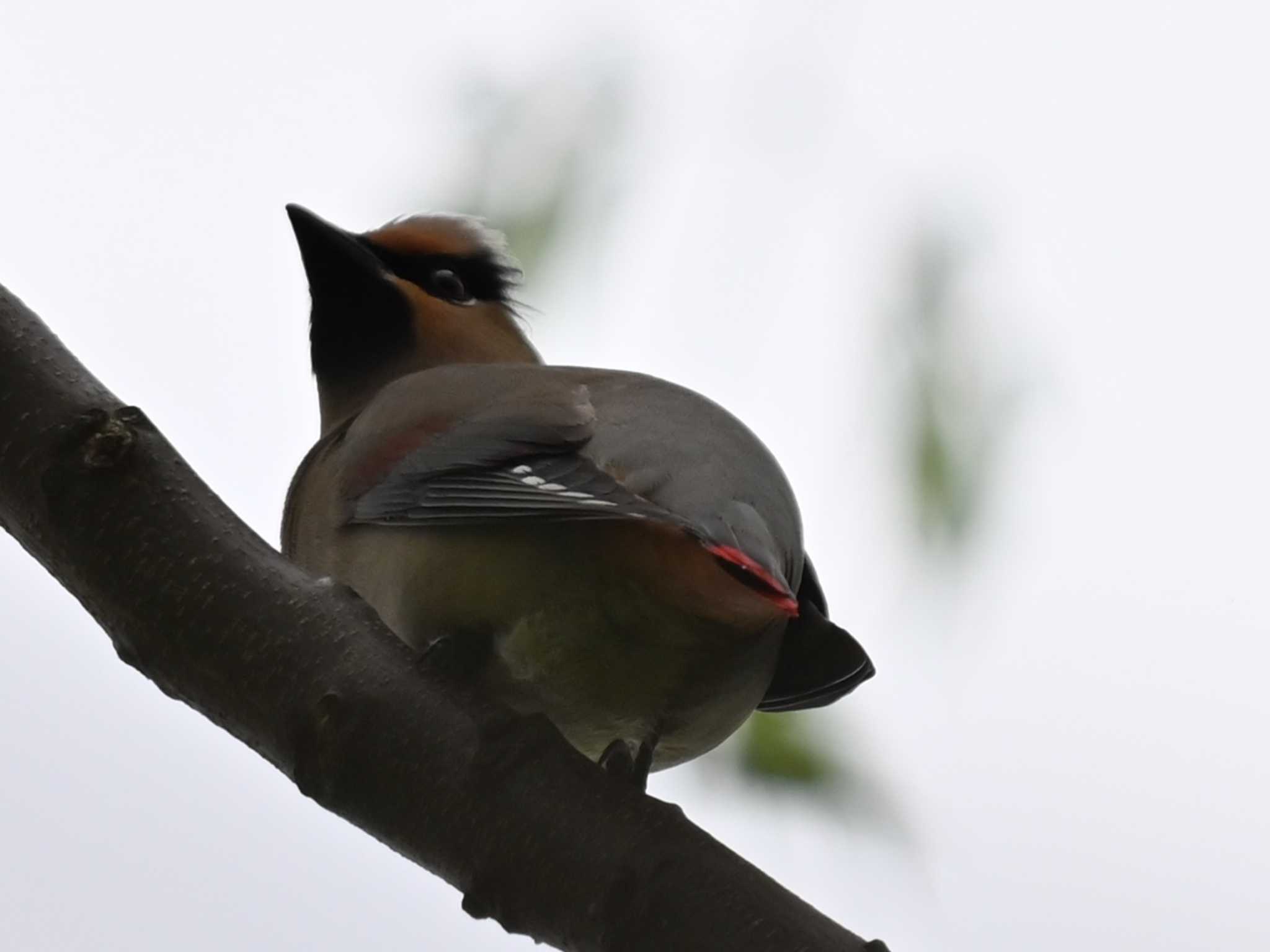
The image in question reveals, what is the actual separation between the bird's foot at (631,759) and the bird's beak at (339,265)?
141 cm

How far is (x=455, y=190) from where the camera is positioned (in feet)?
7.13

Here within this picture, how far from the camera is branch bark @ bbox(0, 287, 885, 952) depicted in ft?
5.26

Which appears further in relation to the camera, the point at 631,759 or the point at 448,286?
the point at 448,286

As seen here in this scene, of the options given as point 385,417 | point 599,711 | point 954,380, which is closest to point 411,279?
point 385,417

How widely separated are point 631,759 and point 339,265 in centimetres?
150

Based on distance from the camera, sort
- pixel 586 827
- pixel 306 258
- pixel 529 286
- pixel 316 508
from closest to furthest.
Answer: pixel 586 827
pixel 529 286
pixel 316 508
pixel 306 258

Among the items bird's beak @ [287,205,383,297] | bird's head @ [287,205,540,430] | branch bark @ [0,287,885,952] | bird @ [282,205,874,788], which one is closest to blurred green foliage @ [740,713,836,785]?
bird @ [282,205,874,788]

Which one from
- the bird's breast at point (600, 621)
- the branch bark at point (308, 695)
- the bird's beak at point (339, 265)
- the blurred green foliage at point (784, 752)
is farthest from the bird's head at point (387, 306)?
the branch bark at point (308, 695)

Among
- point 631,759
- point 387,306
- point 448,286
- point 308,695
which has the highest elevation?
point 448,286

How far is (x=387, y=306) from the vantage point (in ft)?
11.1

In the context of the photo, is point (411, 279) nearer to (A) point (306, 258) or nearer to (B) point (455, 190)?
(A) point (306, 258)

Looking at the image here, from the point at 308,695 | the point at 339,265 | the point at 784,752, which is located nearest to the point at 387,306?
the point at 339,265

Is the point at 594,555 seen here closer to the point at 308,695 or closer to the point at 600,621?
the point at 600,621

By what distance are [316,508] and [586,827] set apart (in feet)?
3.42
